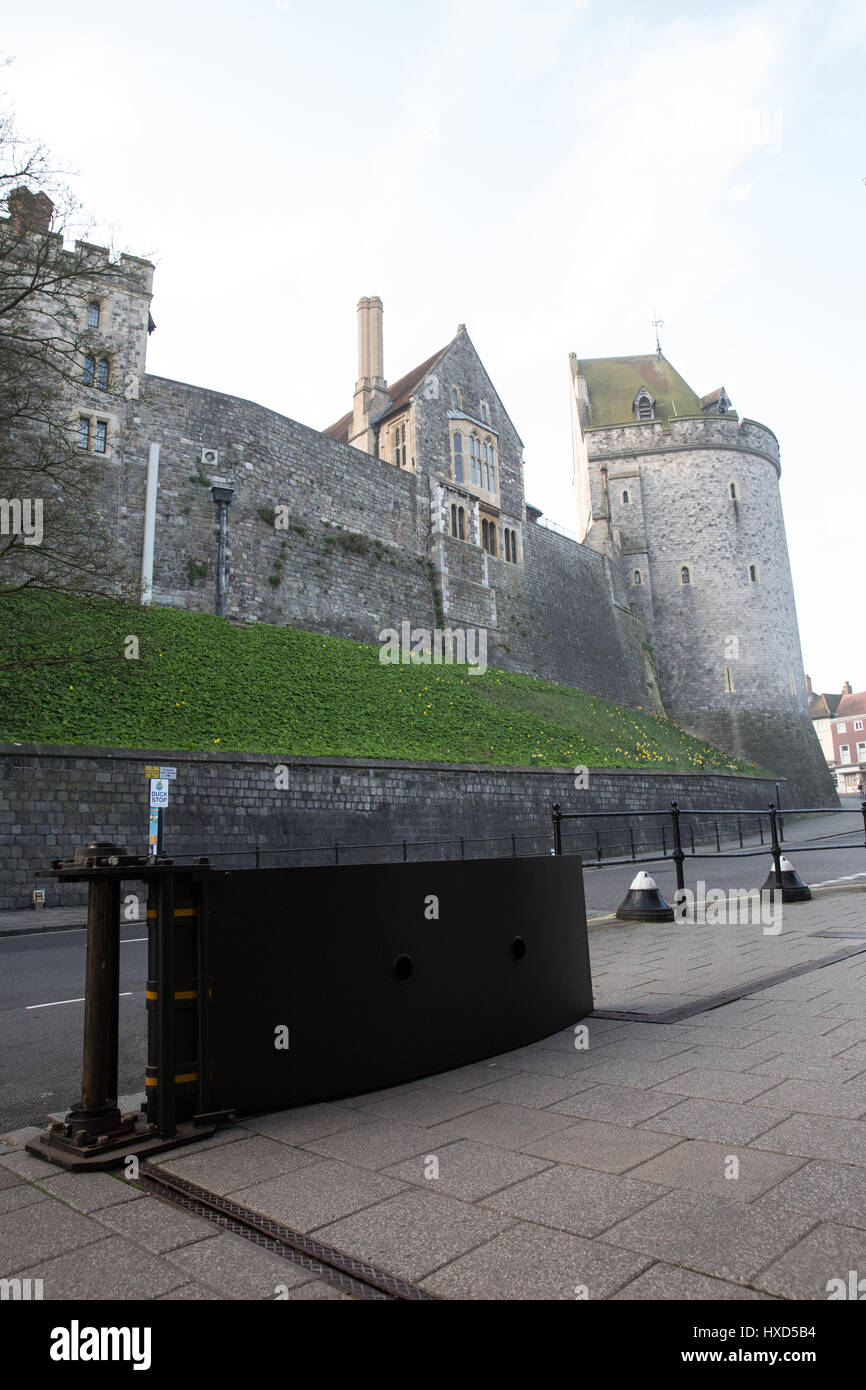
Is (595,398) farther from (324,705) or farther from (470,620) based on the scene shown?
(324,705)

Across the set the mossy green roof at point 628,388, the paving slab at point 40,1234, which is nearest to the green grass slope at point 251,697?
Answer: the paving slab at point 40,1234

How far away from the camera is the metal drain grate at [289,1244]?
2.01 metres

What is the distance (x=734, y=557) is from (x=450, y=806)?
29.8 m

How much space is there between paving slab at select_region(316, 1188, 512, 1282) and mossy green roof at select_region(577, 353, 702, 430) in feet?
154

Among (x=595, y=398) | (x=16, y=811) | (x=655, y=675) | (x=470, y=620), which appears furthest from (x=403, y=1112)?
(x=595, y=398)

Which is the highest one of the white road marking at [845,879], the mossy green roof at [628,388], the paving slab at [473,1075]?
the mossy green roof at [628,388]

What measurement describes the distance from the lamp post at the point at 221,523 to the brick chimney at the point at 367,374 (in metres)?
12.2

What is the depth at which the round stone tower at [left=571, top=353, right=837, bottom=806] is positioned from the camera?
42.4 metres

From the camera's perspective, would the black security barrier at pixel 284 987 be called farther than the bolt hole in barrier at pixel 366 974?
No

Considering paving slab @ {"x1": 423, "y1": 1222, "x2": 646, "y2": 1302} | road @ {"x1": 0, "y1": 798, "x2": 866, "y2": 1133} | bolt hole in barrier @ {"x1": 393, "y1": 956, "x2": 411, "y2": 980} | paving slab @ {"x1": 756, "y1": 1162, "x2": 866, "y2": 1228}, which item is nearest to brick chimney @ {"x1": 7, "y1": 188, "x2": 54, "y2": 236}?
road @ {"x1": 0, "y1": 798, "x2": 866, "y2": 1133}

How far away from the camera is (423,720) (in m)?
22.7

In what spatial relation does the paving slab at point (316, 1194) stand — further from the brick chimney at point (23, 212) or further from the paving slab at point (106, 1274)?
the brick chimney at point (23, 212)

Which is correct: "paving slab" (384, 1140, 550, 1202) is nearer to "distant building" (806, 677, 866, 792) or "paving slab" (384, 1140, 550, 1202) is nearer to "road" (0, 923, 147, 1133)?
"road" (0, 923, 147, 1133)

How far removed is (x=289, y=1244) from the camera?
90.5 inches
